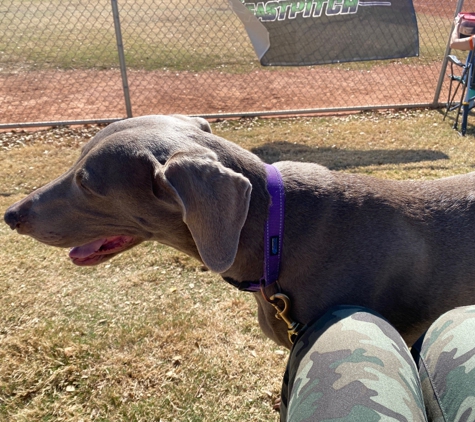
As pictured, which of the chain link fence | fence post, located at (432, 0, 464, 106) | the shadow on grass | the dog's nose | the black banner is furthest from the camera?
the chain link fence

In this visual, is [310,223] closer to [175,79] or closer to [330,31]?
[330,31]

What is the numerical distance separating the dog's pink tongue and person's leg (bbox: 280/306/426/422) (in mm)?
1312

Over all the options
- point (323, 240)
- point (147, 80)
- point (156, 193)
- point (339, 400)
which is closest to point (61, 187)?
point (156, 193)

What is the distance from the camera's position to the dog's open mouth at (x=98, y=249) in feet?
8.38

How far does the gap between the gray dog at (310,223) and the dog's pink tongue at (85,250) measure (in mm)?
125

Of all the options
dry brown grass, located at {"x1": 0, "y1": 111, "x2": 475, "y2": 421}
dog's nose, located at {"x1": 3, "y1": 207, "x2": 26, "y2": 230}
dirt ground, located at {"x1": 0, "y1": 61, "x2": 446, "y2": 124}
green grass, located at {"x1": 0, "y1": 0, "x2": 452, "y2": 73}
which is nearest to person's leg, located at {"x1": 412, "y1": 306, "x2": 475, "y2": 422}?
dry brown grass, located at {"x1": 0, "y1": 111, "x2": 475, "y2": 421}

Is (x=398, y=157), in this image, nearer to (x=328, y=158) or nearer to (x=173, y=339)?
(x=328, y=158)

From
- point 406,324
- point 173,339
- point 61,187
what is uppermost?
point 61,187

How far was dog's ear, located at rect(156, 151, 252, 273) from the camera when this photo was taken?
200 cm

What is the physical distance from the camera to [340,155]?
618cm

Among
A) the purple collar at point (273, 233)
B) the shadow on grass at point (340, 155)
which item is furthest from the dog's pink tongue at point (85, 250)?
the shadow on grass at point (340, 155)

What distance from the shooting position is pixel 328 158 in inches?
238

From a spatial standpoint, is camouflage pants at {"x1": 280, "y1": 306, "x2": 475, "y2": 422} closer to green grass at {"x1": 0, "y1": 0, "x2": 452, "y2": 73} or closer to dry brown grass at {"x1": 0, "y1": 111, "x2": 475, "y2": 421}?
dry brown grass at {"x1": 0, "y1": 111, "x2": 475, "y2": 421}

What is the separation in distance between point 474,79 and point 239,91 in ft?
14.2
